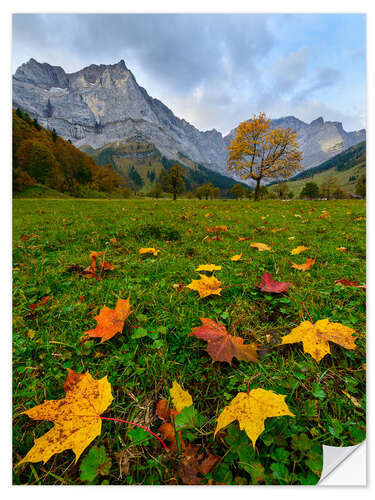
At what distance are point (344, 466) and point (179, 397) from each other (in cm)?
82

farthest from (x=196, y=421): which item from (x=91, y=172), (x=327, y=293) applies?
(x=91, y=172)

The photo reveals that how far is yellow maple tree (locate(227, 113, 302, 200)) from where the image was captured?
18.3m

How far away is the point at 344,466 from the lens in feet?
3.20

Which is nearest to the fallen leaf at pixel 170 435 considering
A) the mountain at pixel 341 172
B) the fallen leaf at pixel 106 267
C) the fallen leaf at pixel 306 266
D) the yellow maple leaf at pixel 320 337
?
the yellow maple leaf at pixel 320 337

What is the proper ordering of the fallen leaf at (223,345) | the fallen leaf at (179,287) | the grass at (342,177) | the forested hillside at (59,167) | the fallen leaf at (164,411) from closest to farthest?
the fallen leaf at (164,411), the fallen leaf at (223,345), the fallen leaf at (179,287), the forested hillside at (59,167), the grass at (342,177)

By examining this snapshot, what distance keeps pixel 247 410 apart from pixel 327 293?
133 cm

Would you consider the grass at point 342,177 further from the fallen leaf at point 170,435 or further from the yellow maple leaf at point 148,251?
the fallen leaf at point 170,435

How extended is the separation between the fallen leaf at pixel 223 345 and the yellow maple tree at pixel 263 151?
19.4 meters

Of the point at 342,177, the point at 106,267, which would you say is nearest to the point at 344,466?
the point at 106,267

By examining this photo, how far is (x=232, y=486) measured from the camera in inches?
34.0

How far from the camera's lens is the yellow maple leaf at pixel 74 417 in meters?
0.84

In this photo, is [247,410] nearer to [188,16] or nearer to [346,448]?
[346,448]

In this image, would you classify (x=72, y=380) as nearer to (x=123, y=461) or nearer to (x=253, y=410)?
(x=123, y=461)
